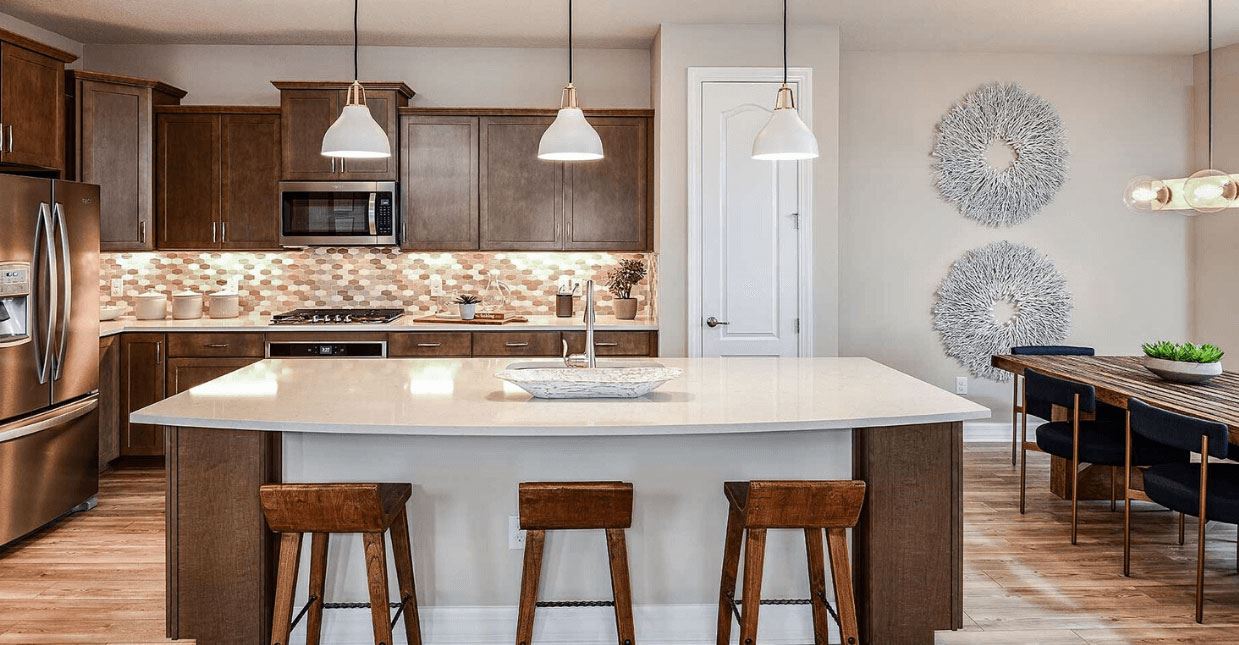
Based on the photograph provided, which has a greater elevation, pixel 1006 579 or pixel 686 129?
pixel 686 129

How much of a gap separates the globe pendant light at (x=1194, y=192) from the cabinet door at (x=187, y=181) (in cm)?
521

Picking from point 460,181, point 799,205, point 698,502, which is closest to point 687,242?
point 799,205

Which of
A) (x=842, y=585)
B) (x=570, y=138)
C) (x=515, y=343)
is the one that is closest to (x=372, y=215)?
(x=515, y=343)

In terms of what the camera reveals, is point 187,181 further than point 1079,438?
Yes

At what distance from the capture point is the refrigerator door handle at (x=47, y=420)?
13.0ft

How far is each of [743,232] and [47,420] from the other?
3.63 meters

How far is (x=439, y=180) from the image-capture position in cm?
575

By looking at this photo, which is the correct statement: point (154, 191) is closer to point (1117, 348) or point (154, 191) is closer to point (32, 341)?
point (32, 341)

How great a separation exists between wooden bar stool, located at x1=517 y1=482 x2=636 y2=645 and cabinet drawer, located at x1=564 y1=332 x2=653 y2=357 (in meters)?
2.98

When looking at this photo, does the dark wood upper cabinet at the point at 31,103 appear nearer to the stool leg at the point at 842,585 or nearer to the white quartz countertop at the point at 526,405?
the white quartz countertop at the point at 526,405

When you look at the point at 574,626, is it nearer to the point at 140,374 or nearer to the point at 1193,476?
the point at 1193,476

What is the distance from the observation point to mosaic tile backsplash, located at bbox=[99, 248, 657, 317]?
609 centimetres

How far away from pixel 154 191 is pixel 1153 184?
18.2 feet

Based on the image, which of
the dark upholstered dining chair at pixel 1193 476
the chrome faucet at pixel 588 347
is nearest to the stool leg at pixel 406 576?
the chrome faucet at pixel 588 347
